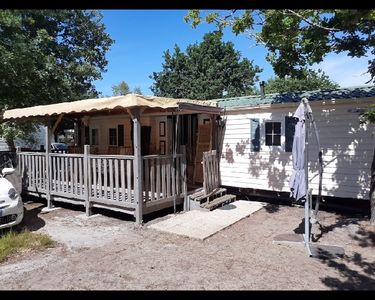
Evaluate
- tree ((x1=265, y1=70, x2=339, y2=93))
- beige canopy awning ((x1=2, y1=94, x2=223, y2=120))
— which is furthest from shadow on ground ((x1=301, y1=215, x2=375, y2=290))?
tree ((x1=265, y1=70, x2=339, y2=93))

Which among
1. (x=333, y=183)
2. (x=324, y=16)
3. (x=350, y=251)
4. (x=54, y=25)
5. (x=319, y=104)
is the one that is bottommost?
(x=350, y=251)

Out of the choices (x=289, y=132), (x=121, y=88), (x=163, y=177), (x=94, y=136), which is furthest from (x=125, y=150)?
(x=121, y=88)

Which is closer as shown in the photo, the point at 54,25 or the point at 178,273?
the point at 178,273

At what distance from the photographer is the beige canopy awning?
6.24 metres

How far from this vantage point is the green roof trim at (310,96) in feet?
26.3

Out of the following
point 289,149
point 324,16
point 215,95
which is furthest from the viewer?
point 215,95

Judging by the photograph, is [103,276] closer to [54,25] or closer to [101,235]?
[101,235]

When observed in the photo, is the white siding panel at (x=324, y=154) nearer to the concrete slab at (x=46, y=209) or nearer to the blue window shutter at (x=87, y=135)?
the concrete slab at (x=46, y=209)

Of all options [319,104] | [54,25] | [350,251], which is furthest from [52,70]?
[350,251]

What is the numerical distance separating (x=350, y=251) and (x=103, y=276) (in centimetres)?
385

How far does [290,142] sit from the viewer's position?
8758 millimetres

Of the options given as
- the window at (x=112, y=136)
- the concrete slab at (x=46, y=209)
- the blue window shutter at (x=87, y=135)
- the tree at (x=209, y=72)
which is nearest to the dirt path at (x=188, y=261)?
the concrete slab at (x=46, y=209)

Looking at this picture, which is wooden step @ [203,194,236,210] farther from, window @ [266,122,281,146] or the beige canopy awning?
the beige canopy awning
